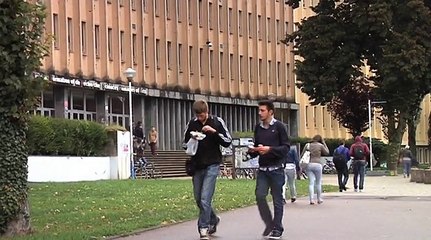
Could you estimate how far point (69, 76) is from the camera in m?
48.0

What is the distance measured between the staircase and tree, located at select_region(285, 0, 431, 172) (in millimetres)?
7950

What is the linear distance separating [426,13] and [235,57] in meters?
22.9

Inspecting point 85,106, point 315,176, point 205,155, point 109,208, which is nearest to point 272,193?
point 205,155

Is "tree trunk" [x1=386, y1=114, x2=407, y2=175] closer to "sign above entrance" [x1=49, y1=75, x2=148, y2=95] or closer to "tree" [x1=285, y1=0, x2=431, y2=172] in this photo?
"tree" [x1=285, y1=0, x2=431, y2=172]

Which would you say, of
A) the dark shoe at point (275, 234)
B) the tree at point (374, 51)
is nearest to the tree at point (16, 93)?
the dark shoe at point (275, 234)

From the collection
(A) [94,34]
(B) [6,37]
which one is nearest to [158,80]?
(A) [94,34]

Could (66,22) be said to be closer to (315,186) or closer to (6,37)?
(315,186)

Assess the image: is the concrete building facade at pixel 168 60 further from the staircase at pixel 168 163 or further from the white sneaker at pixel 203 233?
the white sneaker at pixel 203 233

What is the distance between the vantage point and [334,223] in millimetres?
15266

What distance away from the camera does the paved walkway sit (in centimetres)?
1318

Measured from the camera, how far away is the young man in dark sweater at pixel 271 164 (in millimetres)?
12586

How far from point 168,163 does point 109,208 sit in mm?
29256

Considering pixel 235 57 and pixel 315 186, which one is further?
pixel 235 57

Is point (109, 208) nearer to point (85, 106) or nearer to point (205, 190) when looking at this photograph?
point (205, 190)
